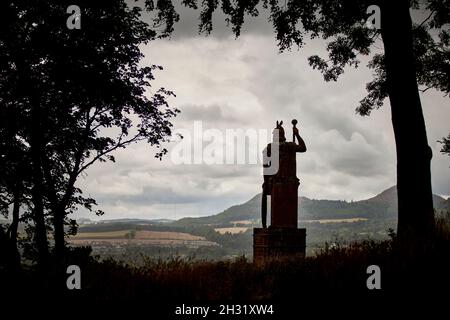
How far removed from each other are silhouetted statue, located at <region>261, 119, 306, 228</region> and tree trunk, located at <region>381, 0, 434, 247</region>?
6.00 metres

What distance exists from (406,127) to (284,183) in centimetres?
653

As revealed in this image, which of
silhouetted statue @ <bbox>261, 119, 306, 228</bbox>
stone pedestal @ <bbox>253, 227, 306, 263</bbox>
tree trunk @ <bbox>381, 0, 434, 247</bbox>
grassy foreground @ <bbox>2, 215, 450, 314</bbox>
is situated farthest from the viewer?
silhouetted statue @ <bbox>261, 119, 306, 228</bbox>

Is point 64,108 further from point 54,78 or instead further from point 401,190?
point 401,190

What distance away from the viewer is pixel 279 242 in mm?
14664

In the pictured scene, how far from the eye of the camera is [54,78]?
41.1ft

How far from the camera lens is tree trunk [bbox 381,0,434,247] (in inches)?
358

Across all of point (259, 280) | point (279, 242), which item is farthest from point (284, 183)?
point (259, 280)

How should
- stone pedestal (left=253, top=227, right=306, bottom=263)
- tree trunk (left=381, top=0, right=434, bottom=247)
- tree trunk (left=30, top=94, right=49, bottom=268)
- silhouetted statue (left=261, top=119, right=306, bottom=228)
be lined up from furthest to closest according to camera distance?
silhouetted statue (left=261, top=119, right=306, bottom=228)
stone pedestal (left=253, top=227, right=306, bottom=263)
tree trunk (left=30, top=94, right=49, bottom=268)
tree trunk (left=381, top=0, right=434, bottom=247)

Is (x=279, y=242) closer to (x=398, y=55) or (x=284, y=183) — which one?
(x=284, y=183)

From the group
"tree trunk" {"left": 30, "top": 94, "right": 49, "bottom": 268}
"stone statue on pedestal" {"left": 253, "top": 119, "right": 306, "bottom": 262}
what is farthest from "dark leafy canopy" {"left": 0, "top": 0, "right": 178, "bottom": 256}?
"stone statue on pedestal" {"left": 253, "top": 119, "right": 306, "bottom": 262}

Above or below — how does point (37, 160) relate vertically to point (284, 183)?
above

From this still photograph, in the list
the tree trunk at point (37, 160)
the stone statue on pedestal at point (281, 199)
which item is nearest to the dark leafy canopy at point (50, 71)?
the tree trunk at point (37, 160)

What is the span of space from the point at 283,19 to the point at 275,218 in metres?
6.61

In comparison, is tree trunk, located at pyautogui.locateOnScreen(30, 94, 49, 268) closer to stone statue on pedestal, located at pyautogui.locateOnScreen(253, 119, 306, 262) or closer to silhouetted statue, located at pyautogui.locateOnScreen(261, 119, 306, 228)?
stone statue on pedestal, located at pyautogui.locateOnScreen(253, 119, 306, 262)
